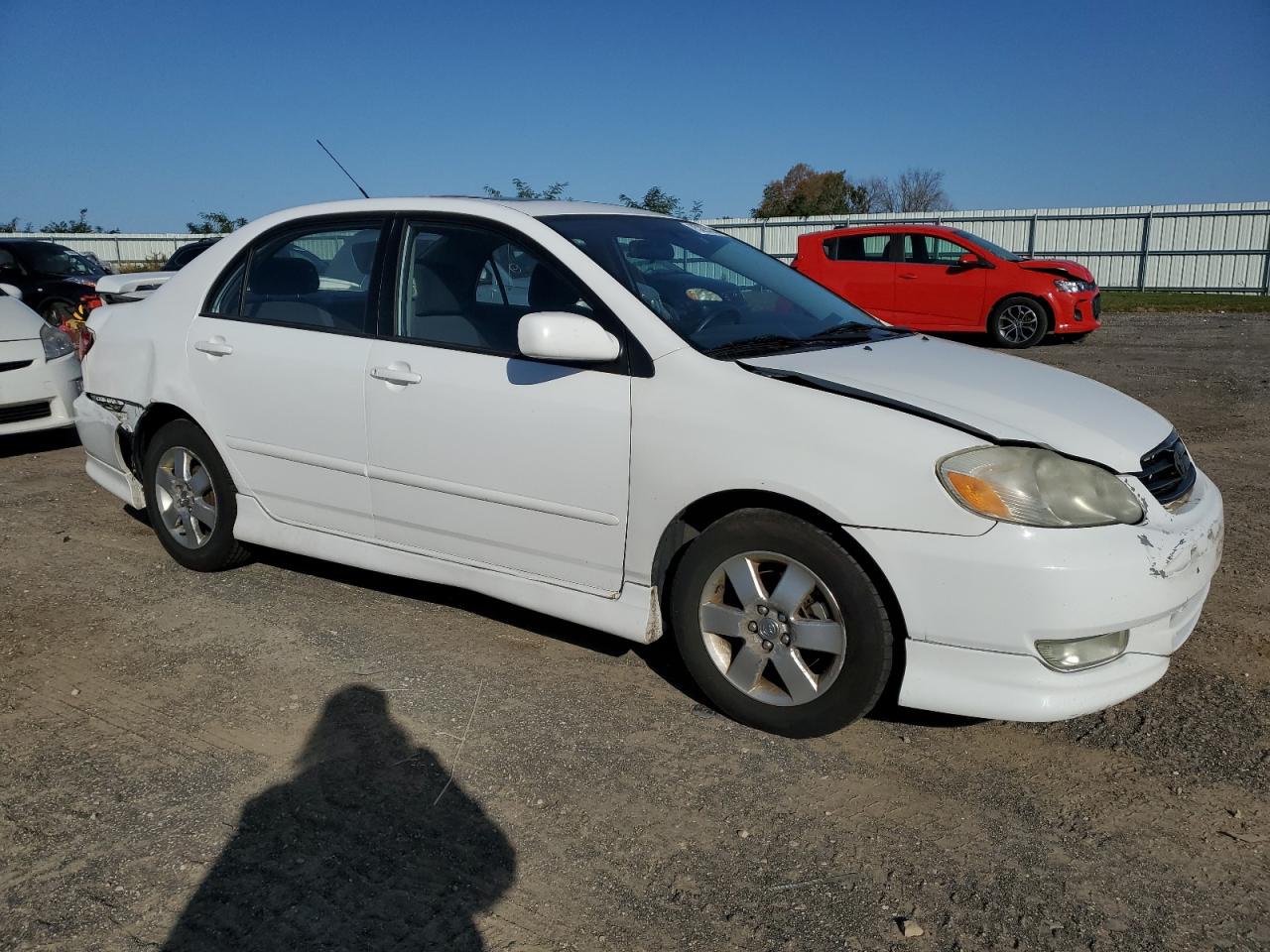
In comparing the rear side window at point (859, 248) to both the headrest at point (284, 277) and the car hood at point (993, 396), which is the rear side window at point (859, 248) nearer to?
the car hood at point (993, 396)

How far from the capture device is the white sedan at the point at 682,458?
2908 mm

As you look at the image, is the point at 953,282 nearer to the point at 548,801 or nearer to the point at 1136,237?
the point at 548,801

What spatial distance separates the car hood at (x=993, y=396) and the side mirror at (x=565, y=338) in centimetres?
46

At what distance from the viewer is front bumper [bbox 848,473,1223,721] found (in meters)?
2.80

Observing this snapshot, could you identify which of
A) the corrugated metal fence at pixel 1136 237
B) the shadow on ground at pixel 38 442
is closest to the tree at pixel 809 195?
the corrugated metal fence at pixel 1136 237

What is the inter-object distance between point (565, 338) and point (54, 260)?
15.3 meters

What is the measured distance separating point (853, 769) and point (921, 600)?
57 cm

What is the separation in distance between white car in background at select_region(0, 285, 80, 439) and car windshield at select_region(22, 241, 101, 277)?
29.1 ft

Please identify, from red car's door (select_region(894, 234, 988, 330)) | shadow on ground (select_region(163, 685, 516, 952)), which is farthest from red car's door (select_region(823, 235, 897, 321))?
shadow on ground (select_region(163, 685, 516, 952))

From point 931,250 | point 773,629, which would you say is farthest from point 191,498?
point 931,250

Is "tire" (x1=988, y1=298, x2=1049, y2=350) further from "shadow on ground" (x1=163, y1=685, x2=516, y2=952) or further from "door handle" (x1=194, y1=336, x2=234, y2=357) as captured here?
"shadow on ground" (x1=163, y1=685, x2=516, y2=952)

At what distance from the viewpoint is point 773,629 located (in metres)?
3.20

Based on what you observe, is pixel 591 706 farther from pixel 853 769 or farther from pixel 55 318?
pixel 55 318

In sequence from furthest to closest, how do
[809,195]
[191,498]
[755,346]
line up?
1. [809,195]
2. [191,498]
3. [755,346]
